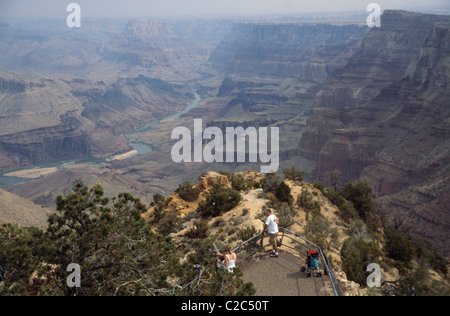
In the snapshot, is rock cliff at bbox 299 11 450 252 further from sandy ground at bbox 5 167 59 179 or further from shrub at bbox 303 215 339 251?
sandy ground at bbox 5 167 59 179

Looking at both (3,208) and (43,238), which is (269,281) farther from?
(3,208)

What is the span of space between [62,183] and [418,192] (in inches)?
3469

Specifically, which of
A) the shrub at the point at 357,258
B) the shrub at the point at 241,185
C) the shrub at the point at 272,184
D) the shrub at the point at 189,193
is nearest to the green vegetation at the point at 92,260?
the shrub at the point at 357,258

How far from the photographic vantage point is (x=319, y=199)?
24422mm

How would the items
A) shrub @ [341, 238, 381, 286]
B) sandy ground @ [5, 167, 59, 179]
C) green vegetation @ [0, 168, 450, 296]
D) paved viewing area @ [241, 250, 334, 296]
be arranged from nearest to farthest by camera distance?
1. green vegetation @ [0, 168, 450, 296]
2. paved viewing area @ [241, 250, 334, 296]
3. shrub @ [341, 238, 381, 286]
4. sandy ground @ [5, 167, 59, 179]

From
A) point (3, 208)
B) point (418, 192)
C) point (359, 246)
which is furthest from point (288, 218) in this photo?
point (418, 192)

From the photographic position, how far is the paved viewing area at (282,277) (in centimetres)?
1117

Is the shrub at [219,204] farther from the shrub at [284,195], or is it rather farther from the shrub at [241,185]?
the shrub at [241,185]

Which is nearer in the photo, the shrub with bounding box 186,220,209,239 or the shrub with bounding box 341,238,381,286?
the shrub with bounding box 341,238,381,286

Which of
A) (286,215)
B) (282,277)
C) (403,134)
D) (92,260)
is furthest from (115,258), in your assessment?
(403,134)

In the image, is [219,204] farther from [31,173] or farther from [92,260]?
[31,173]

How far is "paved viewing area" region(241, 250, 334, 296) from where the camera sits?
11167 millimetres

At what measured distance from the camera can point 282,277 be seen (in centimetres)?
1211

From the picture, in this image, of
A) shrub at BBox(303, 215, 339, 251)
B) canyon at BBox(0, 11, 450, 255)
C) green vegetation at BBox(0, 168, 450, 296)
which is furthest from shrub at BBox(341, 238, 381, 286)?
canyon at BBox(0, 11, 450, 255)
